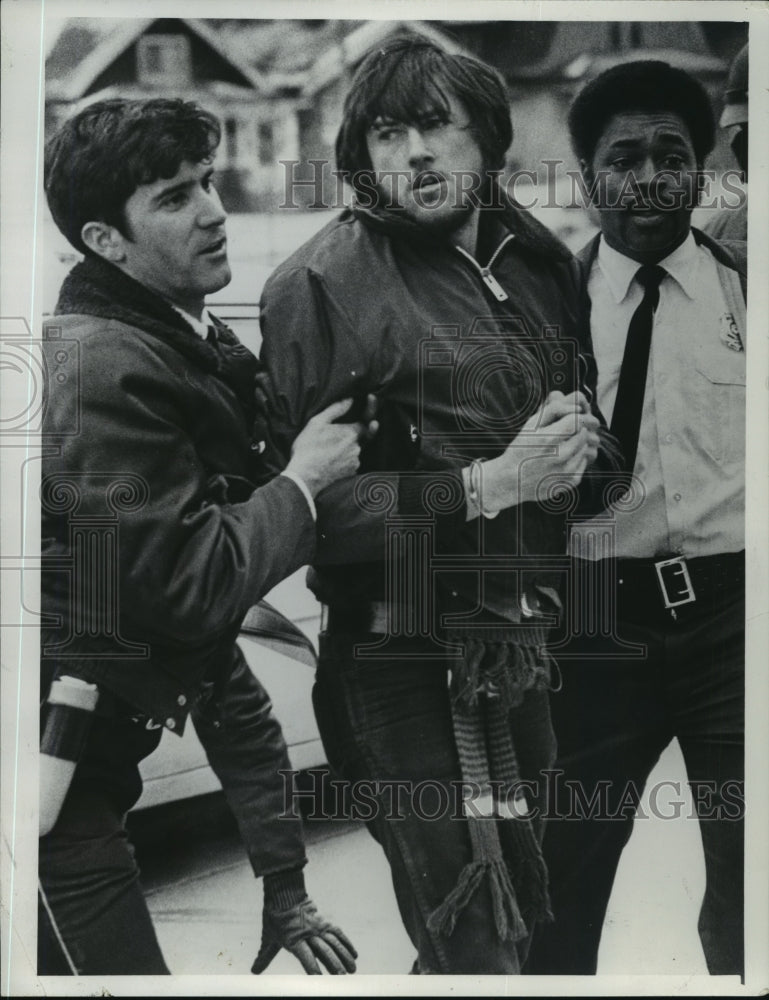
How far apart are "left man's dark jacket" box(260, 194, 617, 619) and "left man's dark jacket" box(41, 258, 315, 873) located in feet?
0.39

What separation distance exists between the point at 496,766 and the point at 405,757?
22 centimetres

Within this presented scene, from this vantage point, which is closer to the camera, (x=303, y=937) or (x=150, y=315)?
(x=150, y=315)

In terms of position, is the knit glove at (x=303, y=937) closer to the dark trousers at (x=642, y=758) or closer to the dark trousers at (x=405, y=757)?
the dark trousers at (x=405, y=757)

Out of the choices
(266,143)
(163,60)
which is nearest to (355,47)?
(266,143)

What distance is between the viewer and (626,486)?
2779mm

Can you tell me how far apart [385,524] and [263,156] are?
912 mm

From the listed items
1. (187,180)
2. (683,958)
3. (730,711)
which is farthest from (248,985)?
(187,180)

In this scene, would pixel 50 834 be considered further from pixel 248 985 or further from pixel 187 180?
pixel 187 180

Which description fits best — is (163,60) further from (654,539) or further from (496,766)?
(496,766)

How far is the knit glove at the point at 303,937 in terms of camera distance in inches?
109

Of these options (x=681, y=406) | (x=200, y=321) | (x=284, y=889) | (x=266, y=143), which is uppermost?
(x=266, y=143)

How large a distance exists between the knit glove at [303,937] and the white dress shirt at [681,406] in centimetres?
108

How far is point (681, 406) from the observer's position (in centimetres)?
279

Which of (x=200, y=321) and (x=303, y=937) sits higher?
(x=200, y=321)
